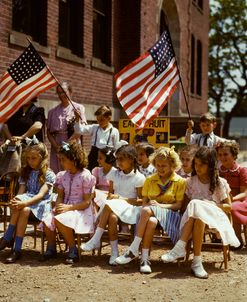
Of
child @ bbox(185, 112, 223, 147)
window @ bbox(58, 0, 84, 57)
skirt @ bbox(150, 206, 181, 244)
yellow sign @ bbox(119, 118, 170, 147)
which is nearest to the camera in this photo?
skirt @ bbox(150, 206, 181, 244)

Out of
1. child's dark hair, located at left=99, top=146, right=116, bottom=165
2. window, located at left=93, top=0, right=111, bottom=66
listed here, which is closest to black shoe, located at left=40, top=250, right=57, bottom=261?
child's dark hair, located at left=99, top=146, right=116, bottom=165

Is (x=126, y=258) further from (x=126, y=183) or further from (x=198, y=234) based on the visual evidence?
(x=126, y=183)

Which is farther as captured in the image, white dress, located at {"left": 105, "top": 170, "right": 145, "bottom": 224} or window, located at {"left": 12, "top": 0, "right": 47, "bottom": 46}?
window, located at {"left": 12, "top": 0, "right": 47, "bottom": 46}

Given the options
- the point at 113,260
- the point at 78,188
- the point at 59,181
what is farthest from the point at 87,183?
the point at 113,260

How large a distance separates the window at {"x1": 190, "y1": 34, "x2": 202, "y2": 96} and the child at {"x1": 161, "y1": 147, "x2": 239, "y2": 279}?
17.8 metres

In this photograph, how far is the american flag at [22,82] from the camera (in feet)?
22.8

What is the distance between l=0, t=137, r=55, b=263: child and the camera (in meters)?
5.98

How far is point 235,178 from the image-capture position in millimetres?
6809

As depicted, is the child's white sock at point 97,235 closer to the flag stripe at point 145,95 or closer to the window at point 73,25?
the flag stripe at point 145,95

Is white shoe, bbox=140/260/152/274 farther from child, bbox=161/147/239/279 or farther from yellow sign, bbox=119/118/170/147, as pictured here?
yellow sign, bbox=119/118/170/147

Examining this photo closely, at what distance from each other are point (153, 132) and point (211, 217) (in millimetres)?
4678

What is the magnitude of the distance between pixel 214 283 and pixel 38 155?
2419 millimetres

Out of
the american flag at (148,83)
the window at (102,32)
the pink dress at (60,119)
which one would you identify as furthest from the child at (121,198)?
the window at (102,32)

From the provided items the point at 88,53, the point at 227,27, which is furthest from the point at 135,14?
the point at 227,27
